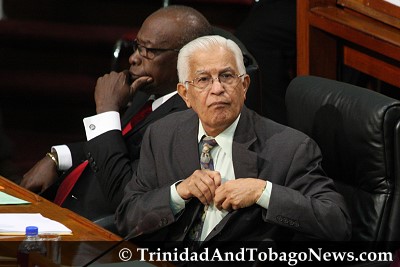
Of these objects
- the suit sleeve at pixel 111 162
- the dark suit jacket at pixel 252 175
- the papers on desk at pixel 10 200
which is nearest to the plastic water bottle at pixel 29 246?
the dark suit jacket at pixel 252 175

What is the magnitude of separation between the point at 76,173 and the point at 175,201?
0.94 meters

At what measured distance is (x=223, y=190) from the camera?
3.19 m

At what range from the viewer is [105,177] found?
3.82 meters

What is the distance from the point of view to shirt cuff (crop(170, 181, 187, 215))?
3281 millimetres

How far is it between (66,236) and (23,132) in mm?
3201

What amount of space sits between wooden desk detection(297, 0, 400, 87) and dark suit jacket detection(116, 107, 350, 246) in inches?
50.7

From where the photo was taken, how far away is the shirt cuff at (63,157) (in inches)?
168

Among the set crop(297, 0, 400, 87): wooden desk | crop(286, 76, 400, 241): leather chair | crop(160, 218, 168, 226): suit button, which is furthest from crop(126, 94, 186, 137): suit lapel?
crop(297, 0, 400, 87): wooden desk

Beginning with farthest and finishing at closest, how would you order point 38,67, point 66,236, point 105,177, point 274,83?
point 38,67 < point 274,83 < point 105,177 < point 66,236

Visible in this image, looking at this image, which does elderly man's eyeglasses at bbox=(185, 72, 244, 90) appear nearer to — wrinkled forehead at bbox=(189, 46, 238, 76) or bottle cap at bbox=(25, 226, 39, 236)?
wrinkled forehead at bbox=(189, 46, 238, 76)

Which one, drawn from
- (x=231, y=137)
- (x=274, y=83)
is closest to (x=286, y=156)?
(x=231, y=137)

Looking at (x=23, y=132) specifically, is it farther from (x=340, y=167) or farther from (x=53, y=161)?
(x=340, y=167)

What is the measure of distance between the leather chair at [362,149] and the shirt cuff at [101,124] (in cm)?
77

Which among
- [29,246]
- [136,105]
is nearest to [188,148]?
[29,246]
